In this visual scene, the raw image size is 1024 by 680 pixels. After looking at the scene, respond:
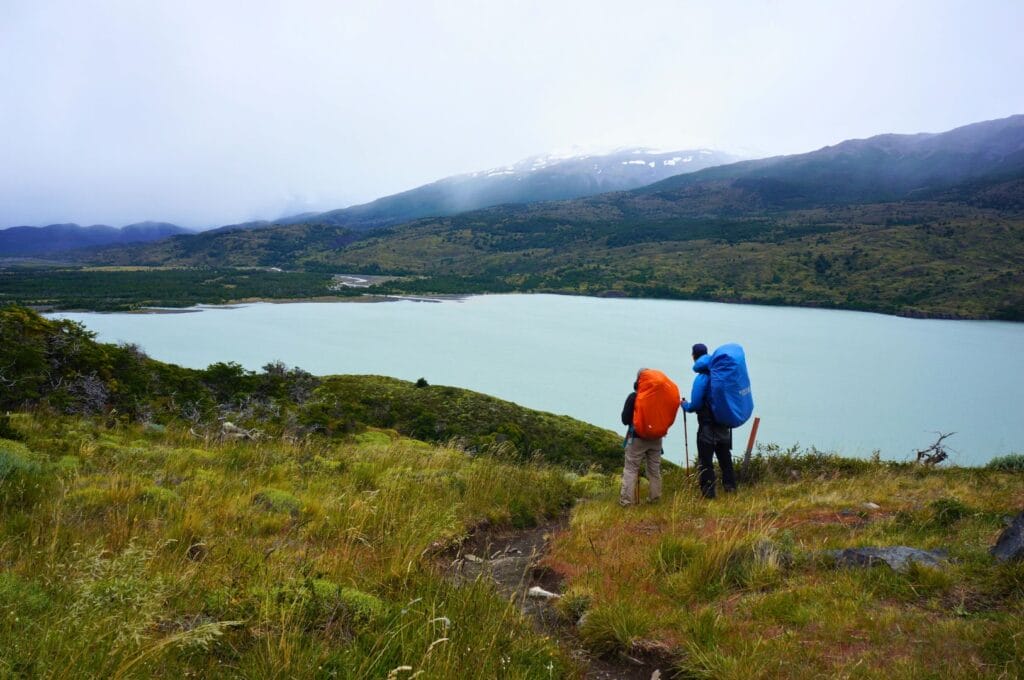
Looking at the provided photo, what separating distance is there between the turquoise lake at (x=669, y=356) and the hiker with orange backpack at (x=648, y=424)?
2395 cm

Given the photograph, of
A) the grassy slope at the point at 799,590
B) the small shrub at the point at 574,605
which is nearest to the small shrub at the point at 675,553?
the grassy slope at the point at 799,590

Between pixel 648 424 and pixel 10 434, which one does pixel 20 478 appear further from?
pixel 648 424

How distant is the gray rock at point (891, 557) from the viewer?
415 centimetres

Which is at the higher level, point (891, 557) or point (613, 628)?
point (613, 628)

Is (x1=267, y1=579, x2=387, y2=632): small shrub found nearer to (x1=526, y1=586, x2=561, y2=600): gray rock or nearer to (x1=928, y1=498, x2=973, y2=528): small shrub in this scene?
(x1=526, y1=586, x2=561, y2=600): gray rock

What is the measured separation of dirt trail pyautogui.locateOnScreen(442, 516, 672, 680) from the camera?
3420 mm

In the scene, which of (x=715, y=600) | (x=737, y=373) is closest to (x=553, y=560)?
(x=715, y=600)

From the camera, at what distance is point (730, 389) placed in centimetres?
714

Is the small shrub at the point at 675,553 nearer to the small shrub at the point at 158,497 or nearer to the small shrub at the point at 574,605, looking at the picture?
the small shrub at the point at 574,605

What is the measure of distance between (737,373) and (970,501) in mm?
2654

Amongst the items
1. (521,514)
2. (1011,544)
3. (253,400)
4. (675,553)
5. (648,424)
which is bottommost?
(253,400)

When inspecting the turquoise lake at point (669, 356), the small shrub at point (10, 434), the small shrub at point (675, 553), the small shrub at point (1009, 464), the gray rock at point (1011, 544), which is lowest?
the turquoise lake at point (669, 356)

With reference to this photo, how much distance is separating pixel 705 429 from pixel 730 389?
0.67m

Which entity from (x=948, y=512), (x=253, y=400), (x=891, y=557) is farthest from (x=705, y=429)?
(x=253, y=400)
